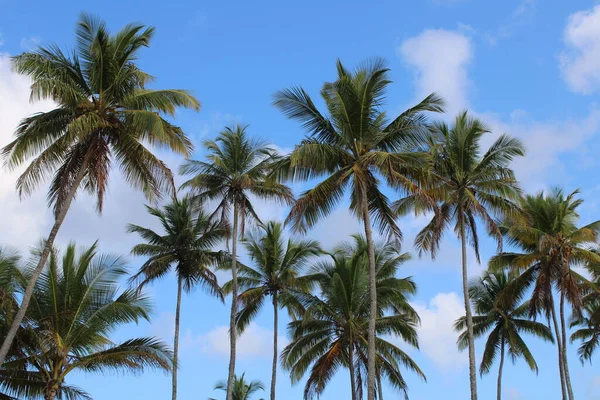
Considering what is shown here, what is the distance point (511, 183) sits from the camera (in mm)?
25281

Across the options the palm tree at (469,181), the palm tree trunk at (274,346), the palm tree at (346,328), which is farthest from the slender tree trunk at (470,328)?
the palm tree trunk at (274,346)

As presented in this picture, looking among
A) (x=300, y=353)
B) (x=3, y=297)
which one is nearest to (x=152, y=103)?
(x=3, y=297)

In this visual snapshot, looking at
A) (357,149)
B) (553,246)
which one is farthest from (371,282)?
(553,246)

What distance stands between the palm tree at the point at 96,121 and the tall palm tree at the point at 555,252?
52.1 feet

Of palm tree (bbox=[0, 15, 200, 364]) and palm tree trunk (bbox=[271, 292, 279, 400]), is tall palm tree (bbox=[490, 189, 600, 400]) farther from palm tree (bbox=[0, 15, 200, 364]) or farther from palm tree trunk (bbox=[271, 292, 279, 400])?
palm tree (bbox=[0, 15, 200, 364])

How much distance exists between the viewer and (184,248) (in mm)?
31797

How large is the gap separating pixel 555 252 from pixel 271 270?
12.7m

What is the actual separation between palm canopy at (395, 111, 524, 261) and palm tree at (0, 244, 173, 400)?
10634 mm

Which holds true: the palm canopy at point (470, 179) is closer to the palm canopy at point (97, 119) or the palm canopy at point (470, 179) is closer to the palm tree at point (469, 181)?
the palm tree at point (469, 181)

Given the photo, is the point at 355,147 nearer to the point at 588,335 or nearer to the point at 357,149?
the point at 357,149

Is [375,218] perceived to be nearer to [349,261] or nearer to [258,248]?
[349,261]

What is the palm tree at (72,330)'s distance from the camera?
19.5 meters

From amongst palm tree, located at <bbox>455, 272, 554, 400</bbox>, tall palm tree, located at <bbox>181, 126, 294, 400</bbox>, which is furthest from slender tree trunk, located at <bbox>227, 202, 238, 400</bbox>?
palm tree, located at <bbox>455, 272, 554, 400</bbox>

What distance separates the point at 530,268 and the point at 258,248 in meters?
12.4
